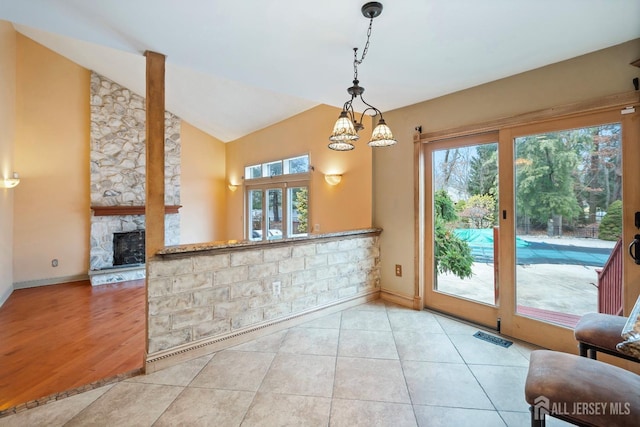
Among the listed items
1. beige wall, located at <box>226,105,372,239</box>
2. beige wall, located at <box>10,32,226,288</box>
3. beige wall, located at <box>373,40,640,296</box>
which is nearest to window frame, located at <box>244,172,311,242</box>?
beige wall, located at <box>226,105,372,239</box>

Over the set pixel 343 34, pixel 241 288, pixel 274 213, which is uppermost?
pixel 343 34

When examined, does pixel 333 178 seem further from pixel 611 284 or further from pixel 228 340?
pixel 611 284

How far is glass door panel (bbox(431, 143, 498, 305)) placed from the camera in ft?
9.49

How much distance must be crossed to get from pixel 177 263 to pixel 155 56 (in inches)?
66.9

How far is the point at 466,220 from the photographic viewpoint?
10.1 ft

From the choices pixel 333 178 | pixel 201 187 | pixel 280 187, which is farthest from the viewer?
pixel 201 187

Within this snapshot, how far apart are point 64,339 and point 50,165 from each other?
141 inches

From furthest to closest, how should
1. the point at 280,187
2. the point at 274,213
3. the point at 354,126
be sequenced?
the point at 274,213
the point at 280,187
the point at 354,126

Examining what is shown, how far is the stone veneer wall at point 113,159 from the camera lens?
5164 millimetres

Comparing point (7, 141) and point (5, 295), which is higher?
point (7, 141)

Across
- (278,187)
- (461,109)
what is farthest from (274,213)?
(461,109)

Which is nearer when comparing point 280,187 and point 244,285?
point 244,285

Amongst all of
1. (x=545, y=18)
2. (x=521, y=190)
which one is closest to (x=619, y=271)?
(x=521, y=190)

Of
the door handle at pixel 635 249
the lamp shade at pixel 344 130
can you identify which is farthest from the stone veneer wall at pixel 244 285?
the door handle at pixel 635 249
